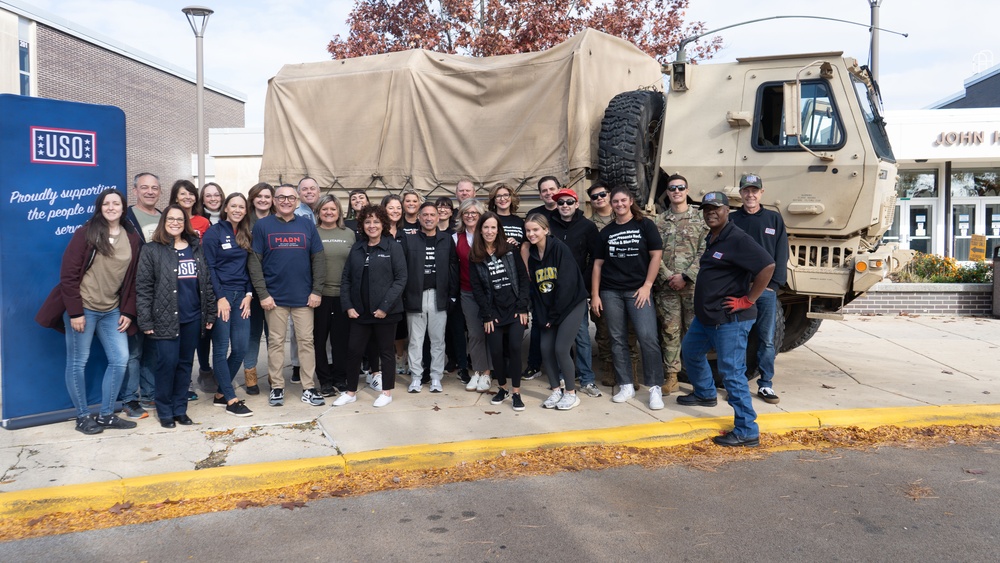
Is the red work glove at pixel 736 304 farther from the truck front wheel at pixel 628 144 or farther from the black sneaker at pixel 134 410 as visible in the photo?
the black sneaker at pixel 134 410

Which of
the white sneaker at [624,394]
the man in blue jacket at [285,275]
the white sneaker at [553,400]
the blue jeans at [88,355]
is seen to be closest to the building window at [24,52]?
the man in blue jacket at [285,275]

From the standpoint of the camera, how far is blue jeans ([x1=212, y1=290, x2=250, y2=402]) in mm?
6137

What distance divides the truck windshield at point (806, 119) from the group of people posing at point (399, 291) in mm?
796

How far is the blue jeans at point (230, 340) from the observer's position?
20.1ft

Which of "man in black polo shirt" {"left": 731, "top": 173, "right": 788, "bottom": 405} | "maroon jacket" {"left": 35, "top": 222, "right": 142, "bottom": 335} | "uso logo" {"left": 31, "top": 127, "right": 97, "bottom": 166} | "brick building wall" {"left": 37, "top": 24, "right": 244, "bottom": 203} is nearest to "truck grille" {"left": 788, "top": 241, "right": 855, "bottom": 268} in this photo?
"man in black polo shirt" {"left": 731, "top": 173, "right": 788, "bottom": 405}

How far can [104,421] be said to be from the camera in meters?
5.60

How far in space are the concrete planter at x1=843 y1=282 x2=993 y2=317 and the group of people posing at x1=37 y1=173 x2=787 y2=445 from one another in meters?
6.97

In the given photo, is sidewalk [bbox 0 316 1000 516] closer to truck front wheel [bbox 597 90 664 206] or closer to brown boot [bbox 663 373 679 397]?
brown boot [bbox 663 373 679 397]

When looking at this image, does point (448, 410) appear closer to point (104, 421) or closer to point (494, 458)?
point (494, 458)

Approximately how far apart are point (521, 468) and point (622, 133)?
136 inches

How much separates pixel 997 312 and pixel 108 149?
1268 centimetres

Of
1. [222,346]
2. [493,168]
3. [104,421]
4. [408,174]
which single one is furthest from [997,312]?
[104,421]

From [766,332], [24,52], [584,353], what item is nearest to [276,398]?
[584,353]

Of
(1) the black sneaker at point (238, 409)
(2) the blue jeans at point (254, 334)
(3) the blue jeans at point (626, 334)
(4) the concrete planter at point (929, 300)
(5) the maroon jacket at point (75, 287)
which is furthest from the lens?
(4) the concrete planter at point (929, 300)
